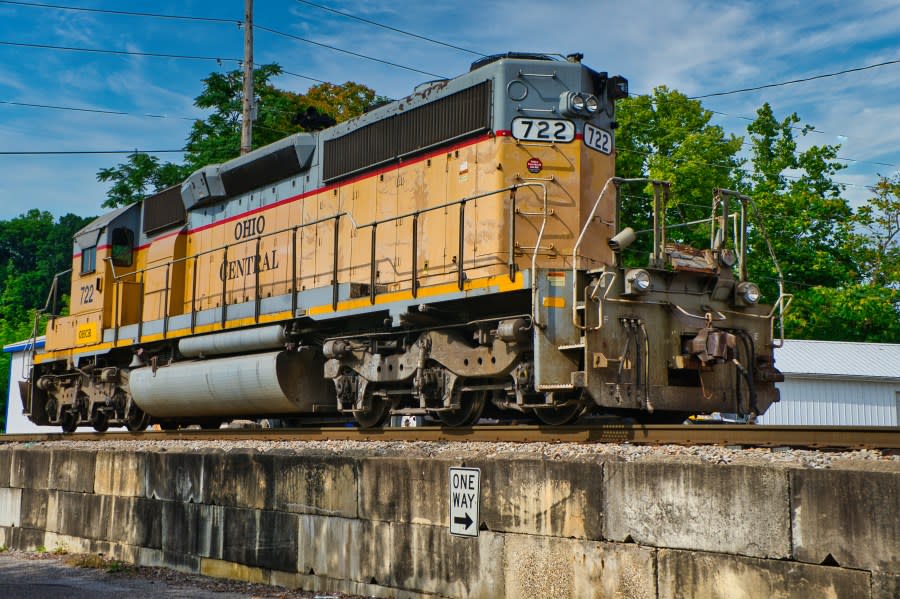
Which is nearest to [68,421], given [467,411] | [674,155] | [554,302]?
[467,411]

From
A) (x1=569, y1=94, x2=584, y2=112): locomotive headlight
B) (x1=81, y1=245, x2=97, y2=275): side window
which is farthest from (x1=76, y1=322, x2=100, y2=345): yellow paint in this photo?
(x1=569, y1=94, x2=584, y2=112): locomotive headlight

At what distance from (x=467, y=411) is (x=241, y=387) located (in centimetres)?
365

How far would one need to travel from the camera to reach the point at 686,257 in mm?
8484

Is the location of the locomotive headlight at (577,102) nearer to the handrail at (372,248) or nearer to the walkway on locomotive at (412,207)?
the walkway on locomotive at (412,207)

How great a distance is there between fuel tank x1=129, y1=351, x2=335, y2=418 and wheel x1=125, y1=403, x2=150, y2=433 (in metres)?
0.94

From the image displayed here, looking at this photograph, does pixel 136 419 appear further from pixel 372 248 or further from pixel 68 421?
pixel 372 248

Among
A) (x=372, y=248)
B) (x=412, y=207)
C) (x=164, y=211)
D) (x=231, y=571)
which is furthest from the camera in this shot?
(x=164, y=211)

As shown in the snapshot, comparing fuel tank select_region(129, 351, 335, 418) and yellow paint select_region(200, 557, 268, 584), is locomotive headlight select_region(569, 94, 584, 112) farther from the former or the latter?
yellow paint select_region(200, 557, 268, 584)

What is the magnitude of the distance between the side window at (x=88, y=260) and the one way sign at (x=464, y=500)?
36.9 ft

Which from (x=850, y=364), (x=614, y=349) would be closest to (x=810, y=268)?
(x=850, y=364)

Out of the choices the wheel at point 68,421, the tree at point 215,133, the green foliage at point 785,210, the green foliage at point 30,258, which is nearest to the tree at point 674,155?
the green foliage at point 785,210

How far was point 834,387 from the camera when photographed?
23094 millimetres

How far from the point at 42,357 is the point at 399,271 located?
9265mm

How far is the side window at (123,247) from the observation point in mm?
15383
